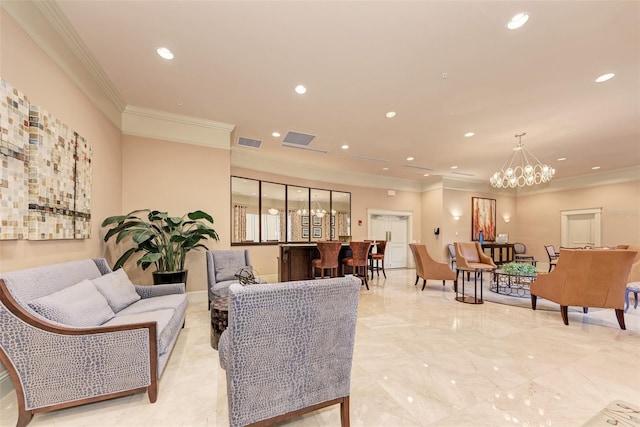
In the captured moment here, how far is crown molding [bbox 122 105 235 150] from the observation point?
404 centimetres

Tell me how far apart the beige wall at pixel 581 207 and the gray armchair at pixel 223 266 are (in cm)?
1027

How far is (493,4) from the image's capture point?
6.82 ft

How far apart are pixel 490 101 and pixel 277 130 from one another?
11.4 feet

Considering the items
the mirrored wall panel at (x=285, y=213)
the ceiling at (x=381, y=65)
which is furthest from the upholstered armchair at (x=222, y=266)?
the ceiling at (x=381, y=65)

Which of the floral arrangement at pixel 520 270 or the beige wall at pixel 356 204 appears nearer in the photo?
the floral arrangement at pixel 520 270

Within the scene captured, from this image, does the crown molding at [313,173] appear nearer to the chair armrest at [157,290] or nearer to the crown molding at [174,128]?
the crown molding at [174,128]

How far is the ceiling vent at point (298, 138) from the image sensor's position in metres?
5.04

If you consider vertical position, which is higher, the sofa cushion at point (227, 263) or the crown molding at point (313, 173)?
the crown molding at point (313, 173)

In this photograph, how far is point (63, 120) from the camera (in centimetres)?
254

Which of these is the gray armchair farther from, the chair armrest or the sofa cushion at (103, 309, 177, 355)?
the sofa cushion at (103, 309, 177, 355)

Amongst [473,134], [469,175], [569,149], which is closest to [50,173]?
[473,134]

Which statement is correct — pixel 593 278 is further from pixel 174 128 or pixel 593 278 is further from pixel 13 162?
pixel 174 128

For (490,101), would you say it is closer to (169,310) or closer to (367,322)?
(367,322)

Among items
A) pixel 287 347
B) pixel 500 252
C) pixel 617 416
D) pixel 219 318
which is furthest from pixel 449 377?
pixel 500 252
